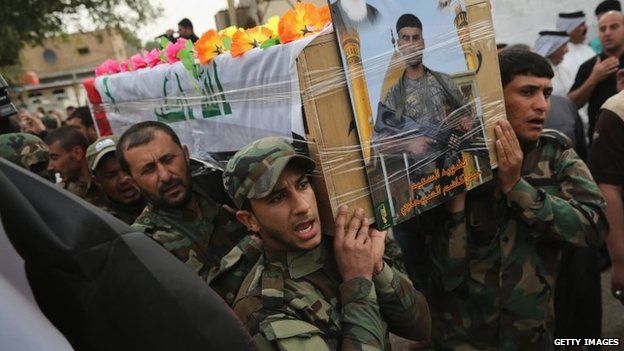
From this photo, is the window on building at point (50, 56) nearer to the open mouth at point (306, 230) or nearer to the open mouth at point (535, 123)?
the open mouth at point (535, 123)

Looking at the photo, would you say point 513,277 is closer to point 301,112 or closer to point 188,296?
point 301,112

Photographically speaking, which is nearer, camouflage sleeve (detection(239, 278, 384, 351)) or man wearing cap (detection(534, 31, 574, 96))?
camouflage sleeve (detection(239, 278, 384, 351))

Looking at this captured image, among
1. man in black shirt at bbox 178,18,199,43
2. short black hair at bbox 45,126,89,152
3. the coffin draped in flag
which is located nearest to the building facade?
man in black shirt at bbox 178,18,199,43

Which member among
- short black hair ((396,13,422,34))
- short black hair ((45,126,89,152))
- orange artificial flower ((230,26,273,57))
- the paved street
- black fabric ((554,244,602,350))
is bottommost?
the paved street

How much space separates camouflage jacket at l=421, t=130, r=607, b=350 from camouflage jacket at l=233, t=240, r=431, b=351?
1.69ft

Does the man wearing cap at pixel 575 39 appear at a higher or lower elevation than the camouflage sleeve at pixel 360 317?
higher

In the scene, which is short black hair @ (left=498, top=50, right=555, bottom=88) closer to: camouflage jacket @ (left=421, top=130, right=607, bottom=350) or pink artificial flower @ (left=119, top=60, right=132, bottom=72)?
camouflage jacket @ (left=421, top=130, right=607, bottom=350)

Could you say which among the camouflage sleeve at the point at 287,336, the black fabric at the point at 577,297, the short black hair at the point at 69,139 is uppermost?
the short black hair at the point at 69,139

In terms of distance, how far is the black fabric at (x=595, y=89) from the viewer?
15.3 feet

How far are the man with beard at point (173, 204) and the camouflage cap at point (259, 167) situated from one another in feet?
2.36

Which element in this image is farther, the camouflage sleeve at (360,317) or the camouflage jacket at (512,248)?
the camouflage jacket at (512,248)

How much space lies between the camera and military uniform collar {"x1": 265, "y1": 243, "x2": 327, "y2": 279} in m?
1.76

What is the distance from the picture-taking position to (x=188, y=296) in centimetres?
88

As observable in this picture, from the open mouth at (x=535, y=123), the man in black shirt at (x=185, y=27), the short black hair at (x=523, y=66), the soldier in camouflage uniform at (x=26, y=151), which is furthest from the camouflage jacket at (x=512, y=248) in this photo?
the man in black shirt at (x=185, y=27)
